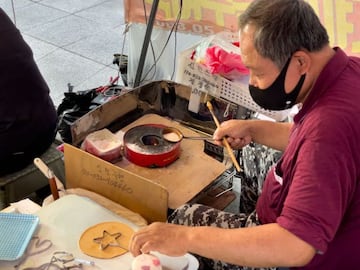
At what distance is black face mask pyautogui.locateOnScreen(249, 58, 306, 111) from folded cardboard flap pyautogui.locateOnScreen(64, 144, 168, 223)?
0.39 m

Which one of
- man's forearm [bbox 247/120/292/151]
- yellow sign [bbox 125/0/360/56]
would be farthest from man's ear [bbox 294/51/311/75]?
yellow sign [bbox 125/0/360/56]

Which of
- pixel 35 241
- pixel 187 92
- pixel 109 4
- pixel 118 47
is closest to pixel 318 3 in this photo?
pixel 187 92

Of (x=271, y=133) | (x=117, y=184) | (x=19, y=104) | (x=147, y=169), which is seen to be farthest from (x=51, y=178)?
(x=271, y=133)

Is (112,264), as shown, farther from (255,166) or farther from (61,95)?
(61,95)

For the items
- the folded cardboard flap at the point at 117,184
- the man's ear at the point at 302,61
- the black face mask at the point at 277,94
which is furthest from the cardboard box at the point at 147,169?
the man's ear at the point at 302,61

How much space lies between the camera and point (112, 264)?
54.2 inches

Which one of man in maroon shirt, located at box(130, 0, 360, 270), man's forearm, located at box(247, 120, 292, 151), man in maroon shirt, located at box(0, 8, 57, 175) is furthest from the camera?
man in maroon shirt, located at box(0, 8, 57, 175)

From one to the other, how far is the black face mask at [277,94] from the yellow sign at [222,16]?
972 millimetres

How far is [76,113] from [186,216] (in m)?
1.09

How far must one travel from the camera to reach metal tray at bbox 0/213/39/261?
1.39 m

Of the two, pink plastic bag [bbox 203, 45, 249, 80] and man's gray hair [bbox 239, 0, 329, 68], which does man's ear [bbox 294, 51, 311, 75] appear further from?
pink plastic bag [bbox 203, 45, 249, 80]

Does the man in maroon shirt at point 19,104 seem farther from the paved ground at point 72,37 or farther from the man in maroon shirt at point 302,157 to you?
the paved ground at point 72,37

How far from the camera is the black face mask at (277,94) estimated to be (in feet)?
4.23

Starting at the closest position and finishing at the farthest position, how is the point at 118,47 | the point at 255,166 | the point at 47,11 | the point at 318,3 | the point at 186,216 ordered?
the point at 186,216 → the point at 255,166 → the point at 318,3 → the point at 118,47 → the point at 47,11
